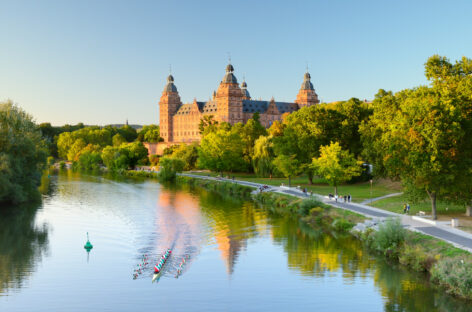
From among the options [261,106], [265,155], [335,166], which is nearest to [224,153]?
[265,155]

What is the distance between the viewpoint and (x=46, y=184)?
76312 millimetres

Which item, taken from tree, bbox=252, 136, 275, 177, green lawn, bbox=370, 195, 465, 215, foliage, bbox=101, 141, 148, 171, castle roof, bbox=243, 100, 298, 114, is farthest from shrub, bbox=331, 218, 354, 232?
castle roof, bbox=243, 100, 298, 114

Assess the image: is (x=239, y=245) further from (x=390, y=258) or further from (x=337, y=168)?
(x=337, y=168)

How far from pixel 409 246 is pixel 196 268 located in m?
12.9

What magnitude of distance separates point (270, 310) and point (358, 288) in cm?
557

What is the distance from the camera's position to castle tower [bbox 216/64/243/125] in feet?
476

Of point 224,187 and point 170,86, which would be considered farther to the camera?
point 170,86

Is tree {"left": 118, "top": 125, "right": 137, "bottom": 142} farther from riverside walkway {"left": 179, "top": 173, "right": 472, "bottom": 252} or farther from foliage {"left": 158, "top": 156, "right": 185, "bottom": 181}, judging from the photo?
riverside walkway {"left": 179, "top": 173, "right": 472, "bottom": 252}

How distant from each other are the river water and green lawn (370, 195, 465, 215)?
7600 millimetres

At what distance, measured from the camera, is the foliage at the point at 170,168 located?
84.7 meters

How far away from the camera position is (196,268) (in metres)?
27.0

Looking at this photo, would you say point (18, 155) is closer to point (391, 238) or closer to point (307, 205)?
point (307, 205)

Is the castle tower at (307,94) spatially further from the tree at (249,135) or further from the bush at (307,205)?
the bush at (307,205)

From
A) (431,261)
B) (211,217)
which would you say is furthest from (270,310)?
(211,217)
